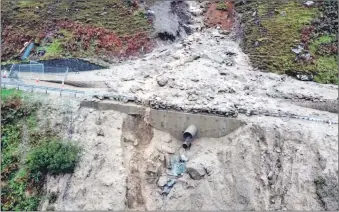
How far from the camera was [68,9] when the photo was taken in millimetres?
32188

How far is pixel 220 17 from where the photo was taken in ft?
108

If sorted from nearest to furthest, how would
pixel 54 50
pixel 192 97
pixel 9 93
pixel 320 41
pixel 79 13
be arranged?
pixel 192 97
pixel 9 93
pixel 320 41
pixel 54 50
pixel 79 13

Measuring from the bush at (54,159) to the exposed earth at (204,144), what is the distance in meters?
0.40

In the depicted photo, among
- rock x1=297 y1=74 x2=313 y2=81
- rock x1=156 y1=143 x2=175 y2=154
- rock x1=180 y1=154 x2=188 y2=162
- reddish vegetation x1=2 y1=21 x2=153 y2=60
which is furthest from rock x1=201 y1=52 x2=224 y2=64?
rock x1=180 y1=154 x2=188 y2=162

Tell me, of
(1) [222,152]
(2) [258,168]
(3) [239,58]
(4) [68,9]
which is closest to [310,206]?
(2) [258,168]

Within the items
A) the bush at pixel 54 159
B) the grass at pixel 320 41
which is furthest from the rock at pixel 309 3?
the bush at pixel 54 159

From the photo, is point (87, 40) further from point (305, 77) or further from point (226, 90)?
point (305, 77)

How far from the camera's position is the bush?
2216cm

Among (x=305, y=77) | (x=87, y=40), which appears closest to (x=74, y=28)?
(x=87, y=40)

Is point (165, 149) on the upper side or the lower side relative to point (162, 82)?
lower

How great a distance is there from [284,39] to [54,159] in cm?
1565

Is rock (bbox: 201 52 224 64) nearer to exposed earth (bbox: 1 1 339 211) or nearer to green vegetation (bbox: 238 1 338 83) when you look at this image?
exposed earth (bbox: 1 1 339 211)

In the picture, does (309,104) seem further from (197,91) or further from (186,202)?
(186,202)

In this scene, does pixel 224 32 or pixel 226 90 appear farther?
pixel 224 32
